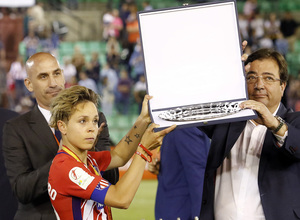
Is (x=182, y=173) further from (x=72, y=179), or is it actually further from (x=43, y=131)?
(x=72, y=179)

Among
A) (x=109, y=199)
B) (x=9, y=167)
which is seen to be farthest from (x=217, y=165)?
(x=9, y=167)

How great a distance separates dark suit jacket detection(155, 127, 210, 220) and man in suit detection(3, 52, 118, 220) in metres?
1.08

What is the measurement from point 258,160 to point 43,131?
1.17 meters

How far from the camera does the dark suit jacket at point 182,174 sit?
12.3 ft

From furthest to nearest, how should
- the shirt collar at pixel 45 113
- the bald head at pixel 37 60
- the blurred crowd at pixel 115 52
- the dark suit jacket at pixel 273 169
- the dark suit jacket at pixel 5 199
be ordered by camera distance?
1. the blurred crowd at pixel 115 52
2. the dark suit jacket at pixel 5 199
3. the bald head at pixel 37 60
4. the shirt collar at pixel 45 113
5. the dark suit jacket at pixel 273 169

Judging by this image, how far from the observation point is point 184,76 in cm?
256

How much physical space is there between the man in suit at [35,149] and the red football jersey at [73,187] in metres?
0.21

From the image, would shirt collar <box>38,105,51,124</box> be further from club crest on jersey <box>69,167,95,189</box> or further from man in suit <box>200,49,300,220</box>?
man in suit <box>200,49,300,220</box>

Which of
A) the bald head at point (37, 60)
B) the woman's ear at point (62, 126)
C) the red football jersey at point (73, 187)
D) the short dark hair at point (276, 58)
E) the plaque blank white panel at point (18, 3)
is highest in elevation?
the plaque blank white panel at point (18, 3)

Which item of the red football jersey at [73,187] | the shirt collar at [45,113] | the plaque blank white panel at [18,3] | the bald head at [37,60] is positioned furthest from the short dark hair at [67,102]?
the plaque blank white panel at [18,3]

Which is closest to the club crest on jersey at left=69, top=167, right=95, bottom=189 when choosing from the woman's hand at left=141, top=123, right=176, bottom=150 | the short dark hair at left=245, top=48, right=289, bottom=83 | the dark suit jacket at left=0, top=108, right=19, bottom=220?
the woman's hand at left=141, top=123, right=176, bottom=150

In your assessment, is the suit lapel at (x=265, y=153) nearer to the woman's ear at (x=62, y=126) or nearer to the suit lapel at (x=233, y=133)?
the suit lapel at (x=233, y=133)

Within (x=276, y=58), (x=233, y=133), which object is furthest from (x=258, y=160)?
(x=276, y=58)

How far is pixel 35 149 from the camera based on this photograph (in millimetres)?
2568
